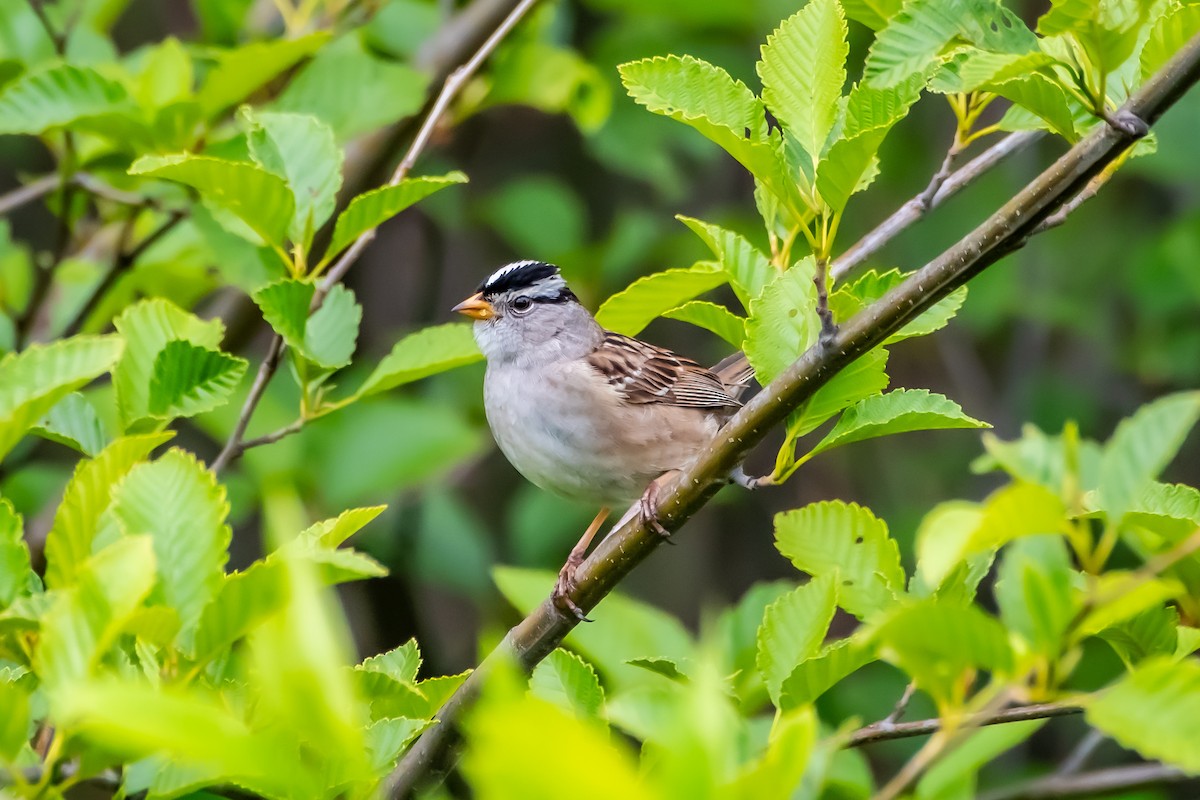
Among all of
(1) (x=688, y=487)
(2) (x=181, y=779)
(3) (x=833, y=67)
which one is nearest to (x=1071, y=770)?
(1) (x=688, y=487)

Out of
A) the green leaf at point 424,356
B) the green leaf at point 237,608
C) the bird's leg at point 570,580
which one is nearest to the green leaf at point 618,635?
the bird's leg at point 570,580

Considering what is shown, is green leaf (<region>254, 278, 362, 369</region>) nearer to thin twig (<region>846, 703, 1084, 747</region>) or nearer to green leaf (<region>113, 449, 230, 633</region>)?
green leaf (<region>113, 449, 230, 633</region>)

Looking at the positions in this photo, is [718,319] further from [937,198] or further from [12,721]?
[12,721]

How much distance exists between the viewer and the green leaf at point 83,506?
1196mm

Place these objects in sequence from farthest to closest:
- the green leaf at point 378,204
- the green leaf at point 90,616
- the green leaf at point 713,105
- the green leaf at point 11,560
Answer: the green leaf at point 378,204 < the green leaf at point 713,105 < the green leaf at point 11,560 < the green leaf at point 90,616

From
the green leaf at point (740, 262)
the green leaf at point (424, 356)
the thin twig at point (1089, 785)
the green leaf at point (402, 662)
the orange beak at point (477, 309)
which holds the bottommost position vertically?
the thin twig at point (1089, 785)

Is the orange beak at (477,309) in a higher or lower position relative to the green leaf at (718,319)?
lower

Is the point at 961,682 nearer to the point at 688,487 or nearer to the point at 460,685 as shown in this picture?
the point at 688,487

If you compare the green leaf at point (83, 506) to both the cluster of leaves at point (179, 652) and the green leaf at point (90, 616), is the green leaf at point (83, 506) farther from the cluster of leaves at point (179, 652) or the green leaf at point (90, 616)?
the green leaf at point (90, 616)

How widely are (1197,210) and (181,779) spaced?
3253 millimetres

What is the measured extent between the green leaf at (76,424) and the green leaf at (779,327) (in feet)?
2.61

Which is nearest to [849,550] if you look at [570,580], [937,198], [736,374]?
[570,580]

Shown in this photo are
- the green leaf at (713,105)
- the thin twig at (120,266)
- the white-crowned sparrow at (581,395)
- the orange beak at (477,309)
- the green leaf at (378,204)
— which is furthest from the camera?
the orange beak at (477,309)

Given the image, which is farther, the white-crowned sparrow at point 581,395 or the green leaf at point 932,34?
the white-crowned sparrow at point 581,395
